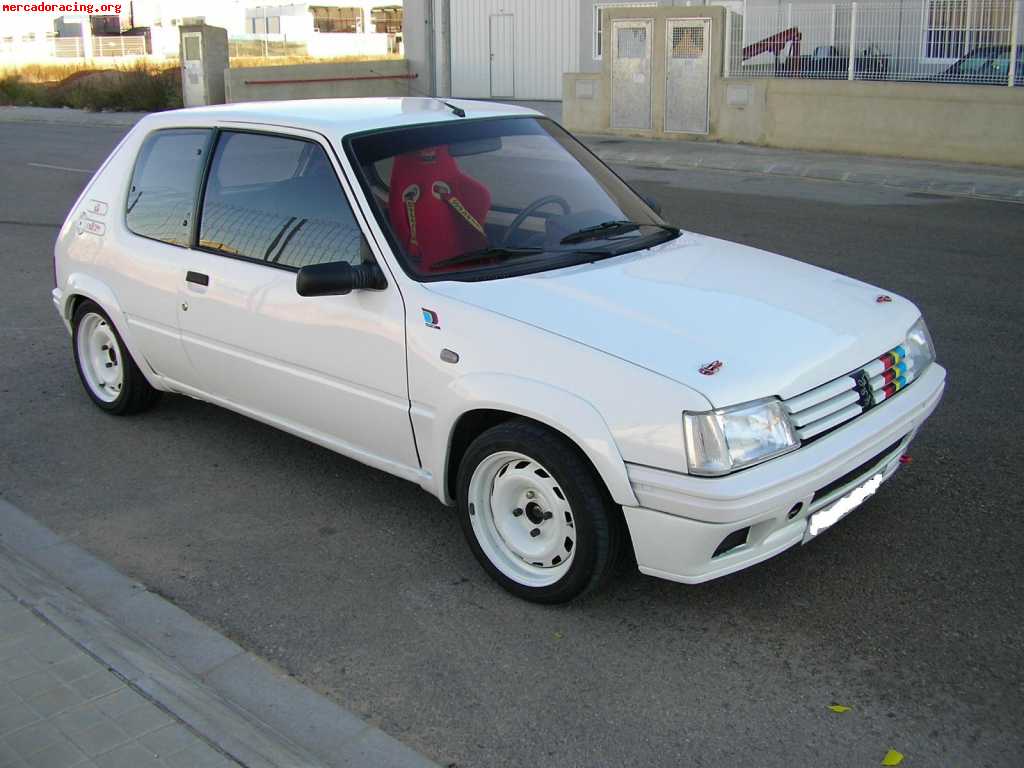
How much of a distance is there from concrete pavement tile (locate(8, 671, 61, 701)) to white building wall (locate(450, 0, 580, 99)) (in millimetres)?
28129

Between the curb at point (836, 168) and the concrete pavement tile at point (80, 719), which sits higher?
the curb at point (836, 168)

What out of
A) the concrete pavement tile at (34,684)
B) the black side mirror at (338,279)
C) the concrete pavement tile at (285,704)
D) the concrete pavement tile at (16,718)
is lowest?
the concrete pavement tile at (285,704)

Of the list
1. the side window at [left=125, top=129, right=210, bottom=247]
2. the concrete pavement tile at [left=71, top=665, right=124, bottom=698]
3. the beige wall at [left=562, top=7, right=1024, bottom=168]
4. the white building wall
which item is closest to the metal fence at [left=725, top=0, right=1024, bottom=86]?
the beige wall at [left=562, top=7, right=1024, bottom=168]

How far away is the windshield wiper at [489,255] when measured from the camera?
15.2 feet

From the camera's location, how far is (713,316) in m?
4.23

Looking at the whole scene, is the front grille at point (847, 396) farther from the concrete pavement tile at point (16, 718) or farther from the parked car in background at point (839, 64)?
the parked car in background at point (839, 64)

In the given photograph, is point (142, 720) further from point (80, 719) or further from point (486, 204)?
point (486, 204)

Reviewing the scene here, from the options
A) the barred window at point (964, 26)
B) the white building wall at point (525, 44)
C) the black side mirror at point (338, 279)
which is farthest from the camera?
the white building wall at point (525, 44)

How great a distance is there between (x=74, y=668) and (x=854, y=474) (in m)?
2.77

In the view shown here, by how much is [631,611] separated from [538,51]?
2852 centimetres

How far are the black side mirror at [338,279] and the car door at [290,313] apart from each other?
0.20 feet

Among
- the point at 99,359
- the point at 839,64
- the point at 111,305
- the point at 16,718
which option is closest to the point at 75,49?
the point at 839,64

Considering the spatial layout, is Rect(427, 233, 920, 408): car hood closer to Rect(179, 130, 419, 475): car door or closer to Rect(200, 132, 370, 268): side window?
Rect(179, 130, 419, 475): car door

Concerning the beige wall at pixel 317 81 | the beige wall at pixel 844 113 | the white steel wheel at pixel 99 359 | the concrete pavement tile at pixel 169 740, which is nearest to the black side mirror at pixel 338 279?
the concrete pavement tile at pixel 169 740
